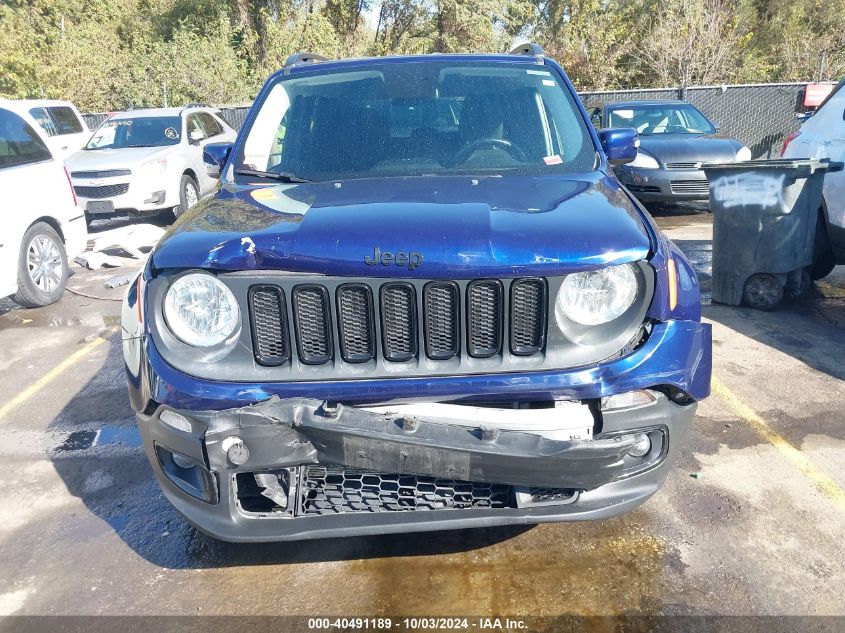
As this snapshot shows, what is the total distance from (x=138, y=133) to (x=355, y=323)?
34.7ft

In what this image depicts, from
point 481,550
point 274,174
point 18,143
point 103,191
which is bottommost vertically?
point 481,550

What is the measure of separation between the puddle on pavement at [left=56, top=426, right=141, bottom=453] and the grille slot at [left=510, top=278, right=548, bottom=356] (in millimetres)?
2604

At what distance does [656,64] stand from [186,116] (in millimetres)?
15952

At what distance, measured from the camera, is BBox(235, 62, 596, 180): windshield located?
3328mm

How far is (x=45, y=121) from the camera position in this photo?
11.6 m

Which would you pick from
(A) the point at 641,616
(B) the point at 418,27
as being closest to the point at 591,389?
(A) the point at 641,616

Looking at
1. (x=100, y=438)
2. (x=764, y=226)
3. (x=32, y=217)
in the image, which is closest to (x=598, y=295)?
(x=100, y=438)

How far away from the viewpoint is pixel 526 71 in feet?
12.4

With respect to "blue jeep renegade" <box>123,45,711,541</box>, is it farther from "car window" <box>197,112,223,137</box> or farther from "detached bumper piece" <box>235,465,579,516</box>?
"car window" <box>197,112,223,137</box>

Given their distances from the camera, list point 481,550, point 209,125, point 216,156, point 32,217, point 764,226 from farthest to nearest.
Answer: point 209,125 → point 32,217 → point 764,226 → point 216,156 → point 481,550

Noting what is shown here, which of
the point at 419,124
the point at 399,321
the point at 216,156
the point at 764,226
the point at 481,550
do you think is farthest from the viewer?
the point at 764,226

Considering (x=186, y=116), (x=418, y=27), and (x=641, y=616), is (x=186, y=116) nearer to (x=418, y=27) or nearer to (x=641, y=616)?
(x=641, y=616)

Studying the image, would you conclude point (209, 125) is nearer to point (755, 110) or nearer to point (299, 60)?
point (299, 60)

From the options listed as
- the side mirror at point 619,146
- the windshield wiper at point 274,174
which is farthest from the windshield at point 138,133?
the side mirror at point 619,146
